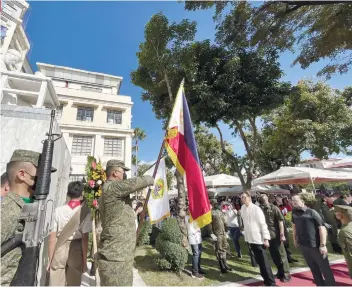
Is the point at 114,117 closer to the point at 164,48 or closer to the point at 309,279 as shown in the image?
the point at 164,48

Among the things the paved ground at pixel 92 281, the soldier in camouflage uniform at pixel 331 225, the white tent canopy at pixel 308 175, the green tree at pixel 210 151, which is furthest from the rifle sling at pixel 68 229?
the green tree at pixel 210 151

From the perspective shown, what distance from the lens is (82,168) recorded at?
68.8 feet

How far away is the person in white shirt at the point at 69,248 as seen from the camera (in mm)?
3377

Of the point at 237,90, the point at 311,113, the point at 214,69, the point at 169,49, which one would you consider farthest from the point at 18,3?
the point at 311,113

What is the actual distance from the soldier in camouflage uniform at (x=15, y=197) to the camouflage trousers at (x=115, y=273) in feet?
3.42

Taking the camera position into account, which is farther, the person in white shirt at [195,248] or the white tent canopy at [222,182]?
the white tent canopy at [222,182]

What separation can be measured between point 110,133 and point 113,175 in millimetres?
21446

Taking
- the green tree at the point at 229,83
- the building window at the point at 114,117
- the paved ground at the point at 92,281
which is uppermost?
the building window at the point at 114,117

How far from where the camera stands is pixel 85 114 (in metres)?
23.6

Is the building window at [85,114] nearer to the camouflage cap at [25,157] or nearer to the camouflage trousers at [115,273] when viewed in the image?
the camouflage trousers at [115,273]

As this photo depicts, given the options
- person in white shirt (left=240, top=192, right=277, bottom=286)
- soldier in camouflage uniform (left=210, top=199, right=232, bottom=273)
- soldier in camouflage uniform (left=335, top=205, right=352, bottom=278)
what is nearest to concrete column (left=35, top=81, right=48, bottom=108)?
person in white shirt (left=240, top=192, right=277, bottom=286)

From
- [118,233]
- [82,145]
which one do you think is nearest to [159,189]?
[118,233]

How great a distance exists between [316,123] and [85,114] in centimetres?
2246

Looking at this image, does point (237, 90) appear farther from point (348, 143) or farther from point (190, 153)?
point (348, 143)
